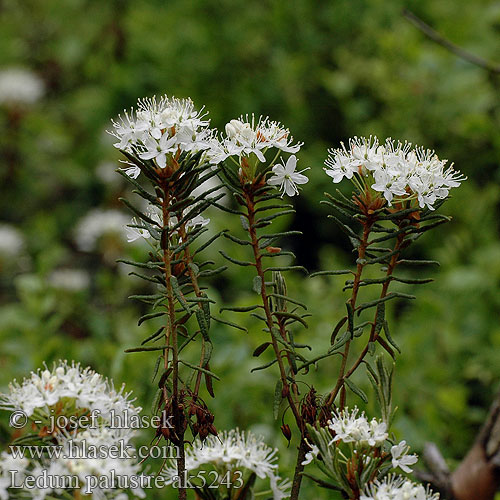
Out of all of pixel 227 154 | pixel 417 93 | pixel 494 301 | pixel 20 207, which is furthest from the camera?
pixel 20 207

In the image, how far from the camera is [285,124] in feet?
9.64

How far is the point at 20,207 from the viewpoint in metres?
3.03

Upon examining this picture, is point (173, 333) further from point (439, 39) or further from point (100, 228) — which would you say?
point (100, 228)

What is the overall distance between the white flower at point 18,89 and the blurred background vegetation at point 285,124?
1cm

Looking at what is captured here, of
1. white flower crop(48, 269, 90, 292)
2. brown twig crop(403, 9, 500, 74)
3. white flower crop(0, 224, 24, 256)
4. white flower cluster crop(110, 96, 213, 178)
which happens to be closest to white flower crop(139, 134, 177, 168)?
white flower cluster crop(110, 96, 213, 178)

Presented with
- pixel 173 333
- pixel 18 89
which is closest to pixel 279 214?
pixel 173 333

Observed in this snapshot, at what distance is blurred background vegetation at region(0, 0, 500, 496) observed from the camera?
6.27 ft

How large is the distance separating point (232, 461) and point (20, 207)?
2.51 m

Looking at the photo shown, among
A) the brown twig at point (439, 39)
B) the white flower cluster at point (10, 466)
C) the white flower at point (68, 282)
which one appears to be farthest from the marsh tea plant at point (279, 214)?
the white flower at point (68, 282)

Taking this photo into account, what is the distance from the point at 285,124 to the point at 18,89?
3.79 feet

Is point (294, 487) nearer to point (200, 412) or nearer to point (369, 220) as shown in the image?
Answer: point (200, 412)

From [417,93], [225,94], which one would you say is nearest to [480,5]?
[417,93]
